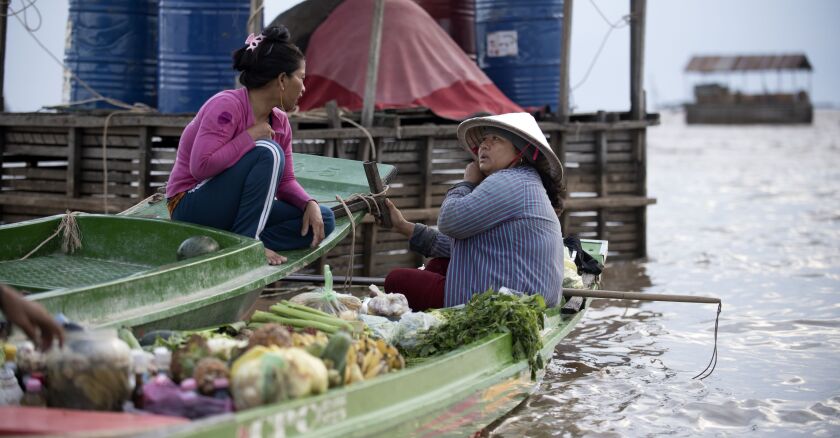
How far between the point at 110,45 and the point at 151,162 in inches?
60.6

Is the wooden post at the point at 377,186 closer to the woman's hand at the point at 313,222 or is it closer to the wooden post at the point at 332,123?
the woman's hand at the point at 313,222

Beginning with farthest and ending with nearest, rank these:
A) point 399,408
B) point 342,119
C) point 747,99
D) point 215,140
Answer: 1. point 747,99
2. point 342,119
3. point 215,140
4. point 399,408

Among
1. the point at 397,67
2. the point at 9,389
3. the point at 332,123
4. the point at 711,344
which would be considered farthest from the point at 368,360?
the point at 397,67

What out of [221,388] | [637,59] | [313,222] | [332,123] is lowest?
[221,388]

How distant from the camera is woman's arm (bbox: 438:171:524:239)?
496cm

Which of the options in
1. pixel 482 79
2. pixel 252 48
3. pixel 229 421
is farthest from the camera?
pixel 482 79

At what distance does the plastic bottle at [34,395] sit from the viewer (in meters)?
3.47

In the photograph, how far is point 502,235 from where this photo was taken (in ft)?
16.5

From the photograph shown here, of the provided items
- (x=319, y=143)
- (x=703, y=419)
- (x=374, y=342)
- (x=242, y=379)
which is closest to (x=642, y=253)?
(x=319, y=143)

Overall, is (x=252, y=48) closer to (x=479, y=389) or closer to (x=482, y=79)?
(x=479, y=389)

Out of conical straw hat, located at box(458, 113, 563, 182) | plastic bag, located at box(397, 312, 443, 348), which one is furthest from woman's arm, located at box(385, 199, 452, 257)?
plastic bag, located at box(397, 312, 443, 348)

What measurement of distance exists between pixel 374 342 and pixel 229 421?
1100 mm

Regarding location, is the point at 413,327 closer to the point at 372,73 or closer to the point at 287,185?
the point at 287,185

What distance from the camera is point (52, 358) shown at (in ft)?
10.9
